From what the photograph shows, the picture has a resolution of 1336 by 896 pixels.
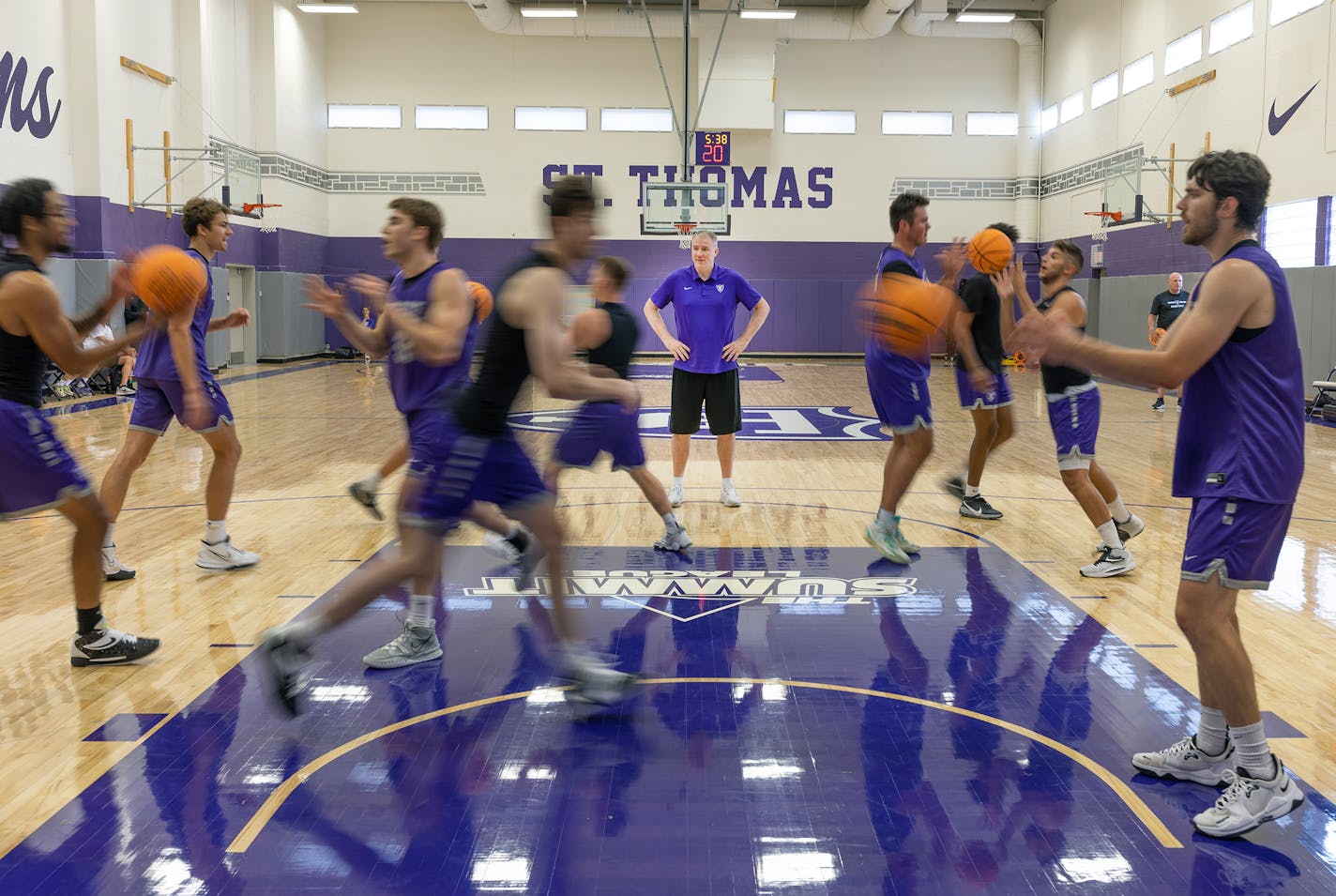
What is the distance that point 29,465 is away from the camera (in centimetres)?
403

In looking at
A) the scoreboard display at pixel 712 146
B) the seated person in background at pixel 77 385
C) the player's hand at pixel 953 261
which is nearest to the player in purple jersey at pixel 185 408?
the player's hand at pixel 953 261

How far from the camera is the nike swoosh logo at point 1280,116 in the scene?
1534cm

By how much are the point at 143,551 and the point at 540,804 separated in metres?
4.19

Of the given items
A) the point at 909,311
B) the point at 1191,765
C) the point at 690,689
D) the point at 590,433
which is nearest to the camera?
the point at 1191,765

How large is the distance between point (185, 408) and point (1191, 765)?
473 cm

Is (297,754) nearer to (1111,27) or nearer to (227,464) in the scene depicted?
(227,464)

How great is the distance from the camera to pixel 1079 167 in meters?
23.6

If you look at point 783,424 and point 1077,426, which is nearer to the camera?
Result: point 1077,426

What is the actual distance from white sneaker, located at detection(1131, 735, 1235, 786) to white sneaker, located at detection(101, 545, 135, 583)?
493cm


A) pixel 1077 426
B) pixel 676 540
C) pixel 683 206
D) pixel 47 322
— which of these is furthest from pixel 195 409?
pixel 683 206

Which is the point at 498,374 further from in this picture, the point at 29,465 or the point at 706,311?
the point at 706,311

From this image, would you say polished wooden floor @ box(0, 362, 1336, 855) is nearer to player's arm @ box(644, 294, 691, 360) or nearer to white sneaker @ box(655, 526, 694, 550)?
white sneaker @ box(655, 526, 694, 550)

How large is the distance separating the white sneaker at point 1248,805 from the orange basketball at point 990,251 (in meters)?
2.93

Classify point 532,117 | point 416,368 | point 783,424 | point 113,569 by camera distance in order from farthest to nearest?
point 532,117, point 783,424, point 113,569, point 416,368
